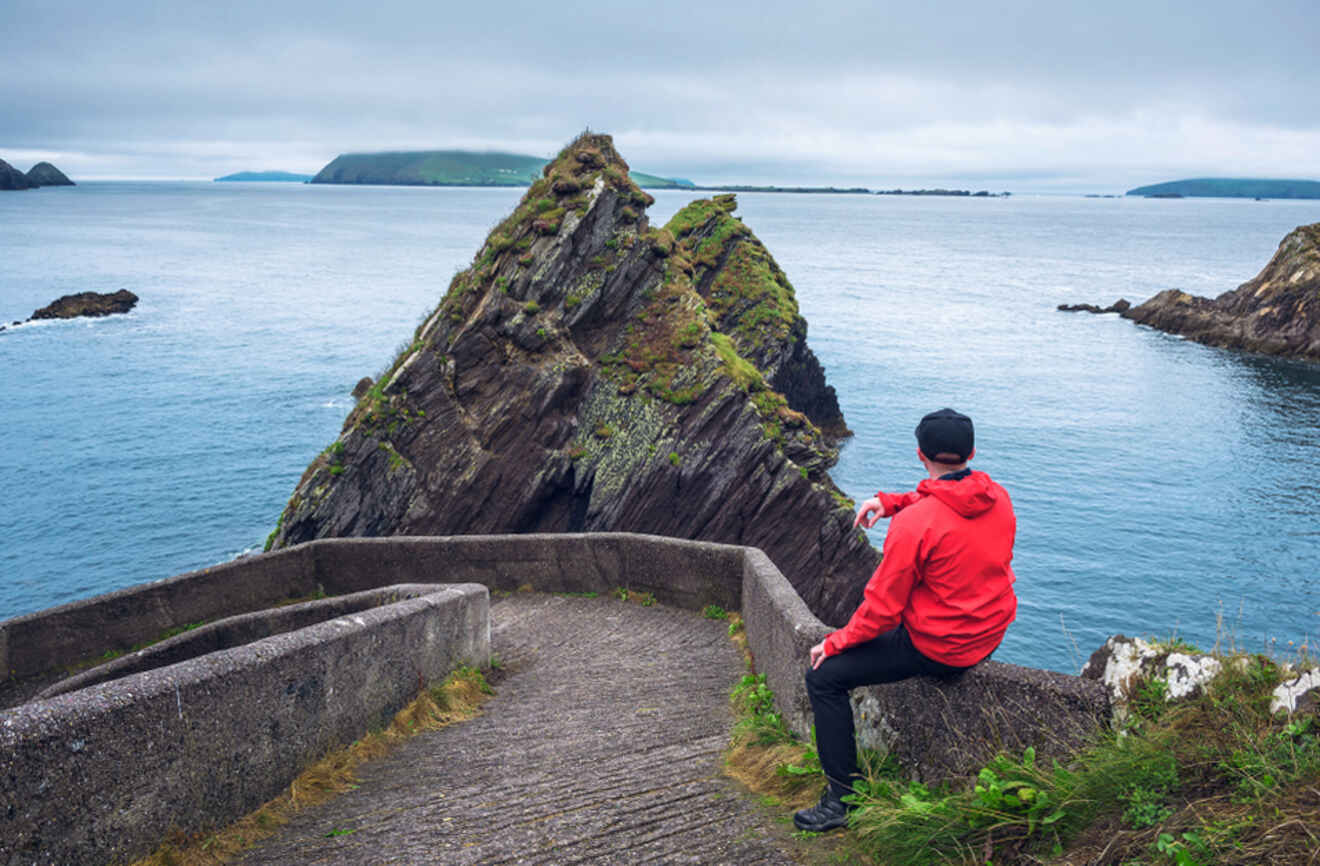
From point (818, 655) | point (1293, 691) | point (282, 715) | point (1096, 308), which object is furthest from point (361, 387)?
point (1096, 308)

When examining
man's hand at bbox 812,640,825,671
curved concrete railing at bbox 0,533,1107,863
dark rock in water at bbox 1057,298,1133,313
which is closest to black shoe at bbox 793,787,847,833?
curved concrete railing at bbox 0,533,1107,863

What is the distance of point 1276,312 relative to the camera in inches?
2613

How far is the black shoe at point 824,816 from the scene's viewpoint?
4.93 m

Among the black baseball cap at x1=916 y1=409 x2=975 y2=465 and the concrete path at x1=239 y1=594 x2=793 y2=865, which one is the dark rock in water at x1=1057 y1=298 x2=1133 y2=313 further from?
the black baseball cap at x1=916 y1=409 x2=975 y2=465

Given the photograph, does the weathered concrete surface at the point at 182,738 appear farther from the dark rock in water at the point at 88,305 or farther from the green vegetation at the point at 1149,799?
the dark rock in water at the point at 88,305

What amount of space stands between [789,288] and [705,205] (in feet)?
21.6

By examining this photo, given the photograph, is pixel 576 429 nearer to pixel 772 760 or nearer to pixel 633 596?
pixel 633 596

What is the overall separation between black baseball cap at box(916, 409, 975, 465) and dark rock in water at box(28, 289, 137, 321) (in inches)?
3398

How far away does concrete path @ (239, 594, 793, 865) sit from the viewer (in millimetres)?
5152

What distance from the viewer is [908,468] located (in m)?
42.7

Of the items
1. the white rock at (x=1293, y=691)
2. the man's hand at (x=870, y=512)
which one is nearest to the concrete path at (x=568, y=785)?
the man's hand at (x=870, y=512)

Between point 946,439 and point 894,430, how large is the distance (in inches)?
1798

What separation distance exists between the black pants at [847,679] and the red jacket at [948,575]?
88 millimetres

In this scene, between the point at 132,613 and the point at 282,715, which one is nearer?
the point at 282,715
